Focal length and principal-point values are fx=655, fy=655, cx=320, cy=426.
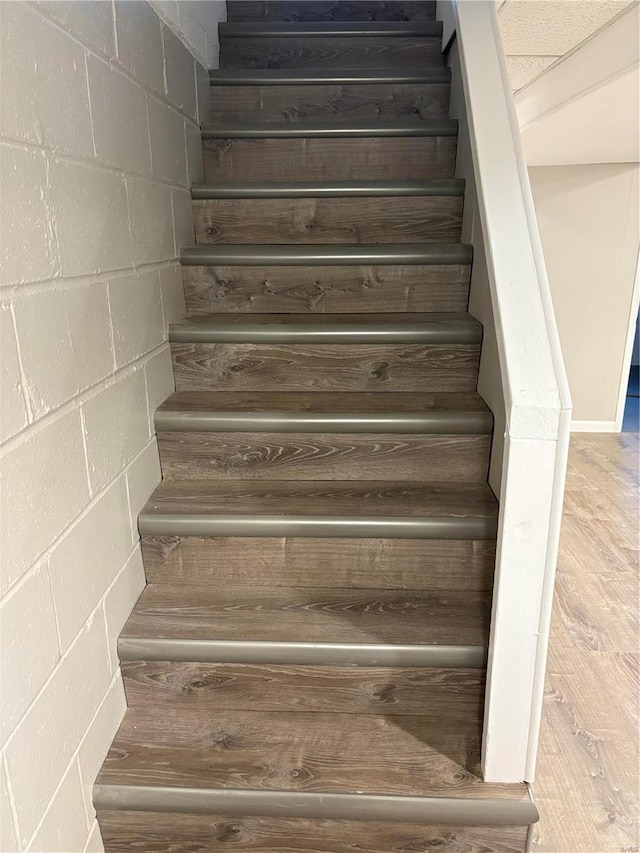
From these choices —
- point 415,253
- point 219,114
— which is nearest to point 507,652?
point 415,253

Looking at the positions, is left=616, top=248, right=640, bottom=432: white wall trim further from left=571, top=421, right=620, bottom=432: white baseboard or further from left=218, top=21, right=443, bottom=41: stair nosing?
left=218, top=21, right=443, bottom=41: stair nosing

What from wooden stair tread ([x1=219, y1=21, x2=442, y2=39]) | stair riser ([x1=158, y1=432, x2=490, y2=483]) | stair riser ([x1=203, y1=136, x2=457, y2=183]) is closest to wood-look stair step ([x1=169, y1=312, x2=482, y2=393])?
stair riser ([x1=158, y1=432, x2=490, y2=483])

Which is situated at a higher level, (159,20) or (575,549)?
(159,20)

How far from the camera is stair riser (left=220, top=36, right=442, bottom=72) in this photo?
2.38 m

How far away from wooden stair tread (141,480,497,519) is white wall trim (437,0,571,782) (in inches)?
12.3

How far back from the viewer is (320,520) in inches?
55.4

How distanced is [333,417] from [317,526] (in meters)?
0.27

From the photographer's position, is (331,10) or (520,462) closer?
(520,462)

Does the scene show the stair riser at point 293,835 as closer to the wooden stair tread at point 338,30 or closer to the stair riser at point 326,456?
the stair riser at point 326,456

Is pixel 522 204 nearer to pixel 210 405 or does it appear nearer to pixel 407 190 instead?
pixel 407 190

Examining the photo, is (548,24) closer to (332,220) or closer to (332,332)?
(332,220)

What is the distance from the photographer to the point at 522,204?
1.29m

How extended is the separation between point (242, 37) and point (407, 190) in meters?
1.04

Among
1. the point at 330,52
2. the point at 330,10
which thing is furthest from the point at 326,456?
the point at 330,10
